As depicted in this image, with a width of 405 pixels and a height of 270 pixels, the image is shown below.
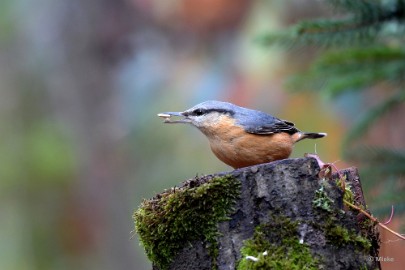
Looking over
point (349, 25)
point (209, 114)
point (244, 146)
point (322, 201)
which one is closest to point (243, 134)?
point (244, 146)

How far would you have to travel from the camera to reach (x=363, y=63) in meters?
4.65

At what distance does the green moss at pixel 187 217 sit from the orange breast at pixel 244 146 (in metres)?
0.94

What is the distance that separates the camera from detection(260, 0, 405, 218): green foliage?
4.31 m

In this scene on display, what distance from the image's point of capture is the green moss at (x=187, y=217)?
293cm

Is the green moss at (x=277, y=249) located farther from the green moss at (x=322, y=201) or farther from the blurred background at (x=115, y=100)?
the blurred background at (x=115, y=100)

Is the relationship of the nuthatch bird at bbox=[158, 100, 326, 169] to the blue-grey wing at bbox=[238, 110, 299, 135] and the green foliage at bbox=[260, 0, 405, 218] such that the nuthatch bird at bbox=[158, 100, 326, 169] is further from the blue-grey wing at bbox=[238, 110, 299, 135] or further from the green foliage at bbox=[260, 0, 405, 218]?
the green foliage at bbox=[260, 0, 405, 218]

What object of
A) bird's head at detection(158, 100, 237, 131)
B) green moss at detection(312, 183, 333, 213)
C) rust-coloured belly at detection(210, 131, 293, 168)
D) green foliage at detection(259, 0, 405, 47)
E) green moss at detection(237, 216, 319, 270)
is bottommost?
green moss at detection(237, 216, 319, 270)

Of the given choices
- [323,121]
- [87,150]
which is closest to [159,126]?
[87,150]

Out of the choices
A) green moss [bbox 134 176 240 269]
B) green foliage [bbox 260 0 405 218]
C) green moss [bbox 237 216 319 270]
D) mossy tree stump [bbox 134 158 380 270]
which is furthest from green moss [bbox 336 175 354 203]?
green foliage [bbox 260 0 405 218]

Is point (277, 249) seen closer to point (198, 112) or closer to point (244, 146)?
point (244, 146)

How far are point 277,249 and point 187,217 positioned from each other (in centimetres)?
39

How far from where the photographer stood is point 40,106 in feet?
40.1

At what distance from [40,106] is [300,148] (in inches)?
185

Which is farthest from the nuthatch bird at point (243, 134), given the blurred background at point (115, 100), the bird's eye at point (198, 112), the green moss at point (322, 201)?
the blurred background at point (115, 100)
